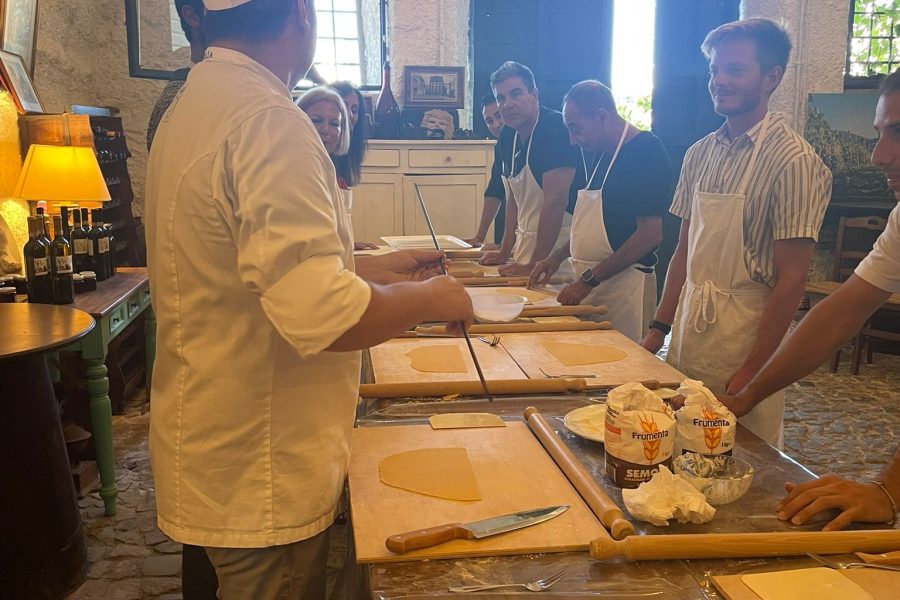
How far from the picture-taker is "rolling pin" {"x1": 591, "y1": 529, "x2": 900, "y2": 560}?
112 cm

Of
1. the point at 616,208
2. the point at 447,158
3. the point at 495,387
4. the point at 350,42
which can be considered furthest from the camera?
the point at 350,42

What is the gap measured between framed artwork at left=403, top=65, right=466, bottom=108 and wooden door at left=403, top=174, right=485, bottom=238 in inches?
29.4

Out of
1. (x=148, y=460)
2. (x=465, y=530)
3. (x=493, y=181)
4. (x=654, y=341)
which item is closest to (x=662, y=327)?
(x=654, y=341)

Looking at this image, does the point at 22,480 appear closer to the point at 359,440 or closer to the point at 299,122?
the point at 359,440

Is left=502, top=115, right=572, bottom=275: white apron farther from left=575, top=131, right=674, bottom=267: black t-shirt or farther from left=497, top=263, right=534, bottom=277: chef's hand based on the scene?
left=575, top=131, right=674, bottom=267: black t-shirt

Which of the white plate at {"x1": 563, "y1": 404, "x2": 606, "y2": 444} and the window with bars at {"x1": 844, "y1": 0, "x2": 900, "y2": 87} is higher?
the window with bars at {"x1": 844, "y1": 0, "x2": 900, "y2": 87}

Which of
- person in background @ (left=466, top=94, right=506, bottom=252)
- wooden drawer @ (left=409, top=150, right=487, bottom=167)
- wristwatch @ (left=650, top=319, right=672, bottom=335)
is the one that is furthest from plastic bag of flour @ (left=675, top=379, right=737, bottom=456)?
wooden drawer @ (left=409, top=150, right=487, bottom=167)

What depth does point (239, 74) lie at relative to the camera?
1217 mm

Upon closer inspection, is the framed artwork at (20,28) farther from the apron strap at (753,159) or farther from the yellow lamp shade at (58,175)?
the apron strap at (753,159)

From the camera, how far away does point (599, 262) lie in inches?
135

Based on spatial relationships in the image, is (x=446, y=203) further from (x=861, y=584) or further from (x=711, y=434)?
(x=861, y=584)

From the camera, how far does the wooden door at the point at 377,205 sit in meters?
6.42

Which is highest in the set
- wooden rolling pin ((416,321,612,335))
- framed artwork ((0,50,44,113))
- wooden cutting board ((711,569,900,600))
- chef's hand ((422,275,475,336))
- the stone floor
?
framed artwork ((0,50,44,113))

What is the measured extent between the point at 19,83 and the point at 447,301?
3708 millimetres
